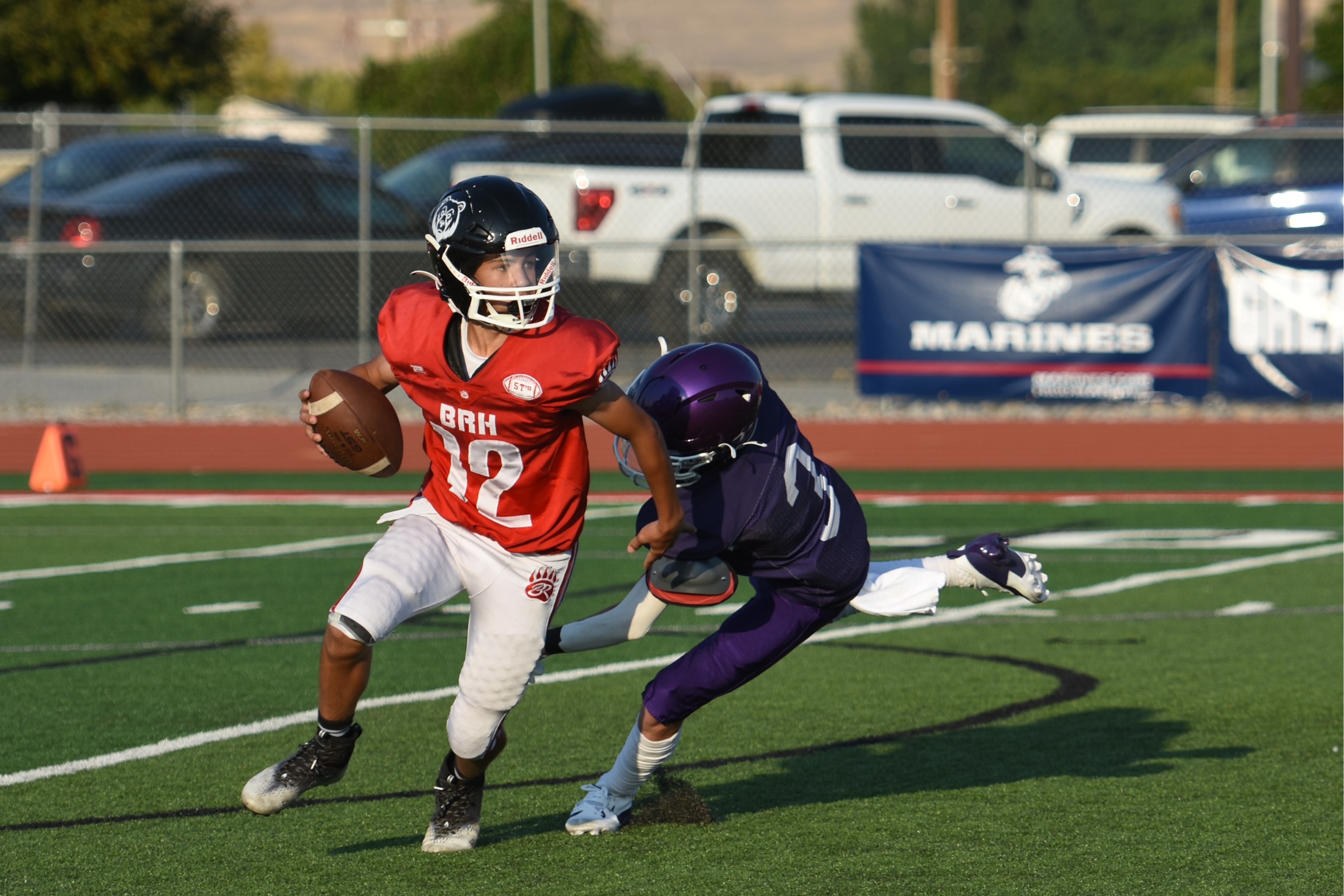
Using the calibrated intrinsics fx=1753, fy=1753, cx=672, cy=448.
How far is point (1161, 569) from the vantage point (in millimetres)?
8648

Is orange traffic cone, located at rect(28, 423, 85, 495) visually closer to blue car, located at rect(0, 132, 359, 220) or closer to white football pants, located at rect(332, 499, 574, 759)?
blue car, located at rect(0, 132, 359, 220)

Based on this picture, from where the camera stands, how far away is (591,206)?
14.3 metres

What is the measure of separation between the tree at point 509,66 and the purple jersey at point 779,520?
37830 millimetres

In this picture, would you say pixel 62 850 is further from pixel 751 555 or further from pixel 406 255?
pixel 406 255

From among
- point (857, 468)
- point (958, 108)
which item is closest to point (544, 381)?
point (857, 468)

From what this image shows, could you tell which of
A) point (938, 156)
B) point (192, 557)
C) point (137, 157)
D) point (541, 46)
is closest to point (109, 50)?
point (541, 46)

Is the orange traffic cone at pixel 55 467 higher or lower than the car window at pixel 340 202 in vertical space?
lower

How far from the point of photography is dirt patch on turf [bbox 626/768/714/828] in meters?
4.62

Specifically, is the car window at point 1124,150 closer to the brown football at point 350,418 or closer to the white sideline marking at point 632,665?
the white sideline marking at point 632,665

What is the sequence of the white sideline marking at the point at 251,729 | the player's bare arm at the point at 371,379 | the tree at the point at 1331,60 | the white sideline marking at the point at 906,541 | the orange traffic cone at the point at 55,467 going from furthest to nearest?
the tree at the point at 1331,60, the orange traffic cone at the point at 55,467, the white sideline marking at the point at 906,541, the white sideline marking at the point at 251,729, the player's bare arm at the point at 371,379

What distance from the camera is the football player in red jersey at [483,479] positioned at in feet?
13.3

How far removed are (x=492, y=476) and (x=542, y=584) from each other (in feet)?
0.95

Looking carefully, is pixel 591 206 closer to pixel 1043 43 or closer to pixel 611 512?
pixel 611 512

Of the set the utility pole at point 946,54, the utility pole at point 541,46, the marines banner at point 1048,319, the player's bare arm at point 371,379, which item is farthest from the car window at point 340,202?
the utility pole at point 946,54
